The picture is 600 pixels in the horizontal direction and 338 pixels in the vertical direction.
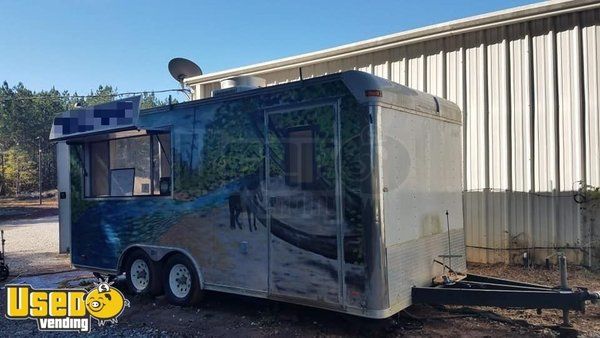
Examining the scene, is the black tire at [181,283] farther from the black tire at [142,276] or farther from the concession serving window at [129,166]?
the concession serving window at [129,166]

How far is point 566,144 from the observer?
25.2 ft

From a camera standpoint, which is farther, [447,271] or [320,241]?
[447,271]

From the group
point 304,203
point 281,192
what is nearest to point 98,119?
point 281,192

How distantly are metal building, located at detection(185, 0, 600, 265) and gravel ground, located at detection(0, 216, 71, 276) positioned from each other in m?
8.45

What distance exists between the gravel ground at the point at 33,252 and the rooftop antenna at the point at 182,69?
5.58 meters

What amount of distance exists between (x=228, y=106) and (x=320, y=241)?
2097 millimetres

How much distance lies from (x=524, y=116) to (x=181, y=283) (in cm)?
615

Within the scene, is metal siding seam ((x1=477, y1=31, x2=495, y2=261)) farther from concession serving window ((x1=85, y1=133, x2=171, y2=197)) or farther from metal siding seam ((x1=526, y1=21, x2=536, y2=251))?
concession serving window ((x1=85, y1=133, x2=171, y2=197))

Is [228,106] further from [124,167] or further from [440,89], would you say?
[440,89]

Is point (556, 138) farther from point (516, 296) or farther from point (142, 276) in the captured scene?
point (142, 276)

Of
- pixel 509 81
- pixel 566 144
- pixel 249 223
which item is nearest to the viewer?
pixel 249 223

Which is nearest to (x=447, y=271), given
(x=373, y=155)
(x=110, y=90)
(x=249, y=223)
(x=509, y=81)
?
(x=373, y=155)

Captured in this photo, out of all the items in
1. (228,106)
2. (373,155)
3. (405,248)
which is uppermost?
(228,106)

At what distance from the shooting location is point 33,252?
12562mm
